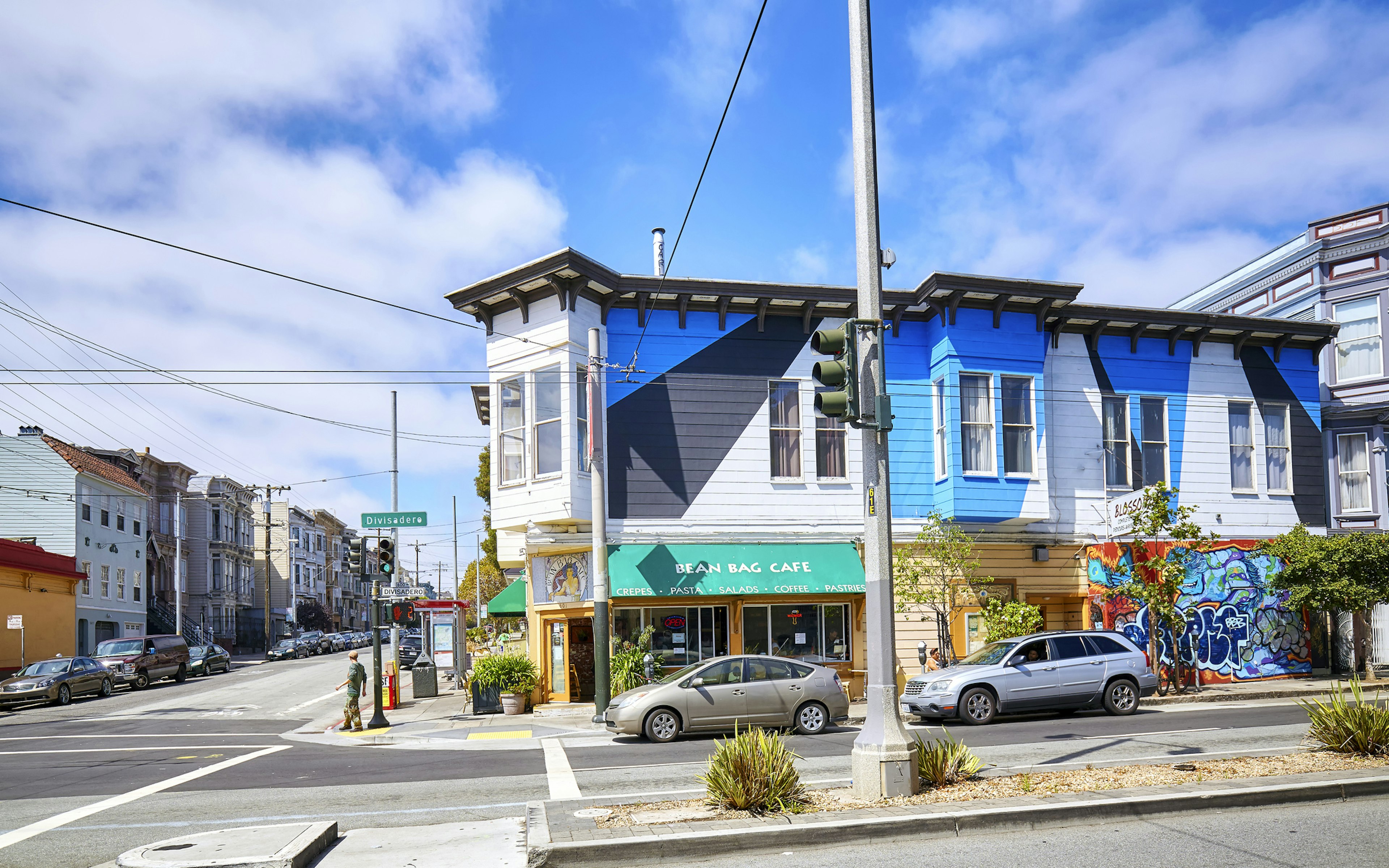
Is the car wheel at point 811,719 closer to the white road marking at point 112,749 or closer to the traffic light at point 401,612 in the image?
the white road marking at point 112,749

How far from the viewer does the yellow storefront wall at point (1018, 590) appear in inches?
923

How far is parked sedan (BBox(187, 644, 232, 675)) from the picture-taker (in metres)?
43.0

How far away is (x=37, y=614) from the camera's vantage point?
1599 inches

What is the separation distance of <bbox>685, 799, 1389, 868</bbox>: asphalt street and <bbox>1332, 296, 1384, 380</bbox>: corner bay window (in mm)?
21721

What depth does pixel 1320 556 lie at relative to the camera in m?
23.0

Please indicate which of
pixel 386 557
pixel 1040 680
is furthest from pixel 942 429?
pixel 386 557

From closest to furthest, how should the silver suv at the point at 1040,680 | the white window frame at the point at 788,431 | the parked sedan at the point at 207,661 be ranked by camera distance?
the silver suv at the point at 1040,680 → the white window frame at the point at 788,431 → the parked sedan at the point at 207,661

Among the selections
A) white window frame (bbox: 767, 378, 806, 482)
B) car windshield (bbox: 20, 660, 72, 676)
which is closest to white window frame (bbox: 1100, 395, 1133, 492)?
white window frame (bbox: 767, 378, 806, 482)

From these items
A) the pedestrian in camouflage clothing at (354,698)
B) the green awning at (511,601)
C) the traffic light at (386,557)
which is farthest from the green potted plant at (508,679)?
the green awning at (511,601)

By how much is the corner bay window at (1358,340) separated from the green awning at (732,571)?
14613 millimetres

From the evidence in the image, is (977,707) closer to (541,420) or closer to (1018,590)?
(1018,590)

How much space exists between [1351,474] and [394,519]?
23.8 meters

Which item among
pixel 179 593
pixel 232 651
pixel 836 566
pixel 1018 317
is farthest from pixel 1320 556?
pixel 232 651

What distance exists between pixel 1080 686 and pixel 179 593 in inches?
1822
